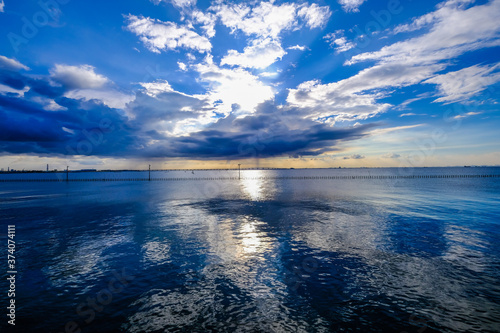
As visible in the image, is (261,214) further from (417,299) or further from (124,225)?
(417,299)

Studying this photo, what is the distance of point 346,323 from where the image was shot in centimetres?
981

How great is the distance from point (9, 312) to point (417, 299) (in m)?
20.0

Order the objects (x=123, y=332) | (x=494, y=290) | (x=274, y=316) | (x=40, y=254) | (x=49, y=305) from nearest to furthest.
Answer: (x=123, y=332) → (x=274, y=316) → (x=49, y=305) → (x=494, y=290) → (x=40, y=254)

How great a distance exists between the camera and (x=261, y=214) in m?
35.8

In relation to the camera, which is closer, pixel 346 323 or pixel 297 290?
pixel 346 323

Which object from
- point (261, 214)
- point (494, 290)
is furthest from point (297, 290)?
point (261, 214)

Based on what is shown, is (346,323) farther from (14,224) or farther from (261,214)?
(14,224)

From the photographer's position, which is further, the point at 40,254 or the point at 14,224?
the point at 14,224

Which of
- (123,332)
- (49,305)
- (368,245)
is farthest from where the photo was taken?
(368,245)

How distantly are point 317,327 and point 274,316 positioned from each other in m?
1.93

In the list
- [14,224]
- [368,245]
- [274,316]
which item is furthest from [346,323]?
[14,224]

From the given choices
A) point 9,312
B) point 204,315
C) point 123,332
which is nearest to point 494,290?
point 204,315

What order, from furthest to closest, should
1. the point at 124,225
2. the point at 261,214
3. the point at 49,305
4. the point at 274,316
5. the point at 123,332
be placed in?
the point at 261,214
the point at 124,225
the point at 49,305
the point at 274,316
the point at 123,332

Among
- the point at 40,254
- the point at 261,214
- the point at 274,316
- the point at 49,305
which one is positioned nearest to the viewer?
the point at 274,316
